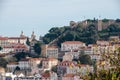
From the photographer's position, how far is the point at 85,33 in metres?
36.2

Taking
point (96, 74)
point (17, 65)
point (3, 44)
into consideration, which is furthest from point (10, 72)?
point (96, 74)

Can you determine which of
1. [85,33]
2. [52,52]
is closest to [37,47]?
[52,52]

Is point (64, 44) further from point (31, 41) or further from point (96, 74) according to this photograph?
point (96, 74)

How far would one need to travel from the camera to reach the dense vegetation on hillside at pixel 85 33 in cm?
3616

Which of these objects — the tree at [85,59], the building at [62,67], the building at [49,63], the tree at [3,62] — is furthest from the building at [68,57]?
the tree at [3,62]

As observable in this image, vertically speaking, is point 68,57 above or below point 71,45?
below

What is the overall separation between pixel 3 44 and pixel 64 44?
5.05 metres

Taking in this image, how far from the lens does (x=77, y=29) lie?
3719 cm

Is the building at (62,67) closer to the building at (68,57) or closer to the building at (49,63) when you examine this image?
the building at (49,63)

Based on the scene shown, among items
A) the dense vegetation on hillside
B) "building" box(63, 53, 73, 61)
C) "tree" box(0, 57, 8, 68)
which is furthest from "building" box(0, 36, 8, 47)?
"building" box(63, 53, 73, 61)

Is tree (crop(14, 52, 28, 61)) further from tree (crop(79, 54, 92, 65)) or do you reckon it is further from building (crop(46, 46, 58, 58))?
tree (crop(79, 54, 92, 65))

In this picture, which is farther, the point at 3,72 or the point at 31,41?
the point at 31,41

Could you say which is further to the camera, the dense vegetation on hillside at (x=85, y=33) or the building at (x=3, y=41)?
the building at (x=3, y=41)

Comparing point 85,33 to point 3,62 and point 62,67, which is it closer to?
point 62,67
